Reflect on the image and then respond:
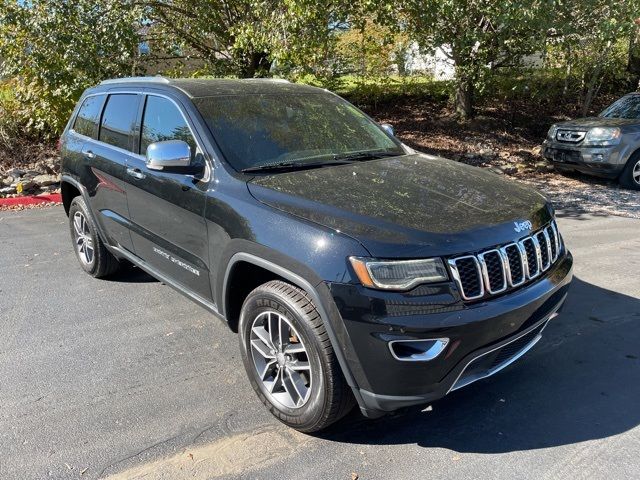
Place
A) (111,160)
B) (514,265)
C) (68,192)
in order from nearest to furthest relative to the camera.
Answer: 1. (514,265)
2. (111,160)
3. (68,192)

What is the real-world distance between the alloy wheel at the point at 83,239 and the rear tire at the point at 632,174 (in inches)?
332

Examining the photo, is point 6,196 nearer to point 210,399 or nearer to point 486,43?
point 210,399

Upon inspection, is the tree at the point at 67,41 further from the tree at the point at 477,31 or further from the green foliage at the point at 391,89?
the green foliage at the point at 391,89

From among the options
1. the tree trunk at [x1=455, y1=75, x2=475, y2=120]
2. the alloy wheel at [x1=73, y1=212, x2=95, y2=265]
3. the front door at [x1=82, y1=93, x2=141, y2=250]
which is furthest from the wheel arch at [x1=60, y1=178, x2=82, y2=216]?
the tree trunk at [x1=455, y1=75, x2=475, y2=120]

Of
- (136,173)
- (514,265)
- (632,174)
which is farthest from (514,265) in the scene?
(632,174)

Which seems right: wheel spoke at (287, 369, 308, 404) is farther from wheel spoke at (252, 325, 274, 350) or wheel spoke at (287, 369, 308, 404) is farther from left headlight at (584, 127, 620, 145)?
left headlight at (584, 127, 620, 145)

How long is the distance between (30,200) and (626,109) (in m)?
10.4

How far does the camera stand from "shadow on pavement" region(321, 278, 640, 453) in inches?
117

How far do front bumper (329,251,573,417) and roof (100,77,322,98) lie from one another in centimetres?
203

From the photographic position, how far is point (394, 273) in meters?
2.57

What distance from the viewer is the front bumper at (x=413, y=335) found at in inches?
99.5

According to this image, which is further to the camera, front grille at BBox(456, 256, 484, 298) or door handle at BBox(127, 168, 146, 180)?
door handle at BBox(127, 168, 146, 180)

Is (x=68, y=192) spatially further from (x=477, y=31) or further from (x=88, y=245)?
(x=477, y=31)

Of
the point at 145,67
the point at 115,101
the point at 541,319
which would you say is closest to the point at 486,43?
the point at 145,67
